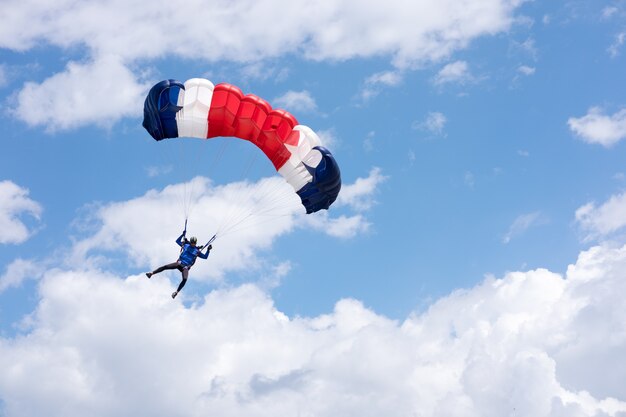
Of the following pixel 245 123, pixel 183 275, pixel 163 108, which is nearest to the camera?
pixel 183 275

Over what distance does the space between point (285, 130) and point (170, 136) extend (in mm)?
4829

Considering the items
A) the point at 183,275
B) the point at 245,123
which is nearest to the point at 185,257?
the point at 183,275

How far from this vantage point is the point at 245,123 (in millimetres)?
26969

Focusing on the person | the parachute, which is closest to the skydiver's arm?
the person

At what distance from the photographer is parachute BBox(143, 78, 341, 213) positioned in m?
26.7

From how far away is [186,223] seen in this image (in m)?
25.4

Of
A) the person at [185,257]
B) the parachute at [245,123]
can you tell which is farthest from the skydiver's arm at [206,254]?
the parachute at [245,123]

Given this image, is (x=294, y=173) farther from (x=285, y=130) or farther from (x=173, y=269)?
(x=173, y=269)

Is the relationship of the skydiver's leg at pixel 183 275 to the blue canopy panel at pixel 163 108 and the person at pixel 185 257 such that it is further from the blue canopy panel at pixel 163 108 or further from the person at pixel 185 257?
the blue canopy panel at pixel 163 108

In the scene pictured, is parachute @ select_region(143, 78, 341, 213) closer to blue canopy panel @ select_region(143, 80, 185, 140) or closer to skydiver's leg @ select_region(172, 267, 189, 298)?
blue canopy panel @ select_region(143, 80, 185, 140)

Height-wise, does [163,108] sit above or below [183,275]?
above

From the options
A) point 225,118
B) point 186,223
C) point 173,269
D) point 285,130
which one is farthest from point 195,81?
point 173,269

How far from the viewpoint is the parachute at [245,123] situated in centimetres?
2669

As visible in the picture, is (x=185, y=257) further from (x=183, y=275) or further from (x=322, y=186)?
(x=322, y=186)
